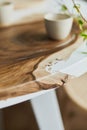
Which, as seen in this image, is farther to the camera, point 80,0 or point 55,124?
point 80,0

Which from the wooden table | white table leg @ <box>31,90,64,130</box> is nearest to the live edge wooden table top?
the wooden table

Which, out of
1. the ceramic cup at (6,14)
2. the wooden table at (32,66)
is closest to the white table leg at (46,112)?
the wooden table at (32,66)

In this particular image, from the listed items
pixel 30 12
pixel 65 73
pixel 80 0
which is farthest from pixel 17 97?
pixel 80 0

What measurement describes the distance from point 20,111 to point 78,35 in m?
0.79

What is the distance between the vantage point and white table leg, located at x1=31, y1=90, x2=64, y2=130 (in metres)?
1.00

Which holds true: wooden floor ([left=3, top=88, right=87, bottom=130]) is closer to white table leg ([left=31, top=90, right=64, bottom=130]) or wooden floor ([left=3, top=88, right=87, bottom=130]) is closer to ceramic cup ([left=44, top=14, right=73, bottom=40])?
white table leg ([left=31, top=90, right=64, bottom=130])

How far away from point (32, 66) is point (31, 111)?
716 millimetres

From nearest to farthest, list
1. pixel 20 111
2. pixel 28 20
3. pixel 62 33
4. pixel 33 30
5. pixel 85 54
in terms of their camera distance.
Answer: pixel 85 54 < pixel 62 33 < pixel 33 30 < pixel 28 20 < pixel 20 111

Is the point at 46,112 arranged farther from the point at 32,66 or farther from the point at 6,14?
the point at 6,14

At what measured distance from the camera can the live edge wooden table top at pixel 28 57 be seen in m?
0.69

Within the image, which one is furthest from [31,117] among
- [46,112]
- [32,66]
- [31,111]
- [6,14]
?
[32,66]

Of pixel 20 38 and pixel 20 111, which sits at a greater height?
pixel 20 38

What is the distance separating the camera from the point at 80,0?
149cm

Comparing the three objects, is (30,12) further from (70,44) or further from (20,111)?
(20,111)
